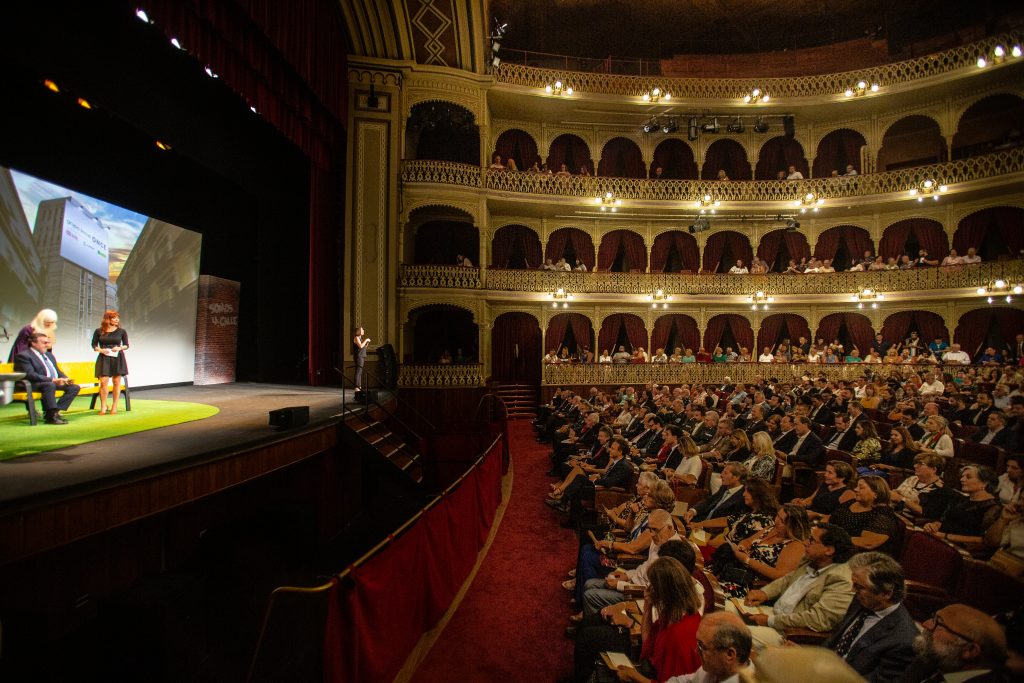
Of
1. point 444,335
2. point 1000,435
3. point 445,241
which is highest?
point 445,241

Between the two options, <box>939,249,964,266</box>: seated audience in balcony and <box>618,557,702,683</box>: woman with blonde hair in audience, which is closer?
<box>618,557,702,683</box>: woman with blonde hair in audience

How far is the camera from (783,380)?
16.7m

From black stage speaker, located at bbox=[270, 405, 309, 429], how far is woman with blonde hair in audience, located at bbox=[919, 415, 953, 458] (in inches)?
298

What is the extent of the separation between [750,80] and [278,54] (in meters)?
14.6

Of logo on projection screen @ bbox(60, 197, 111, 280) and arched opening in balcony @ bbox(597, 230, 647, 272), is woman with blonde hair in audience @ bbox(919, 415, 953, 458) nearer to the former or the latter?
logo on projection screen @ bbox(60, 197, 111, 280)

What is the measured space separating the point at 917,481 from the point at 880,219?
15.7 metres

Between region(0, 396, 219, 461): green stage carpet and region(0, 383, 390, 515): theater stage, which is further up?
region(0, 396, 219, 461): green stage carpet

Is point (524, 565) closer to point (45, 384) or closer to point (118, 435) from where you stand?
point (118, 435)

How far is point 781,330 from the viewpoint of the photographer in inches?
737

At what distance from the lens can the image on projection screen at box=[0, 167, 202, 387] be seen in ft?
19.9

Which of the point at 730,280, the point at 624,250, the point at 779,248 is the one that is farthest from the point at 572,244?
the point at 779,248

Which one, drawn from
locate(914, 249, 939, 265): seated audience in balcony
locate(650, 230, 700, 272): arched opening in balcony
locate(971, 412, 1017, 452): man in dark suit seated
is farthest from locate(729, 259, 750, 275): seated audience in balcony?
locate(971, 412, 1017, 452): man in dark suit seated

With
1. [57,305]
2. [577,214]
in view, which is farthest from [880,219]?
[57,305]

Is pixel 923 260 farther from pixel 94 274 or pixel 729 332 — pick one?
pixel 94 274
